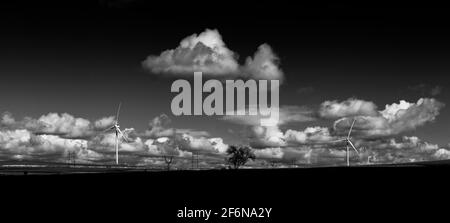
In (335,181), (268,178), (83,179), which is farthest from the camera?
(83,179)

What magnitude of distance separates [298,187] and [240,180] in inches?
49.3

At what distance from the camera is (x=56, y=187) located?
35.4ft

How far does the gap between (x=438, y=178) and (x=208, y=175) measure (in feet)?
14.9

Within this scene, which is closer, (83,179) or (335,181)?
(335,181)

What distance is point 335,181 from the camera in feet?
30.5
